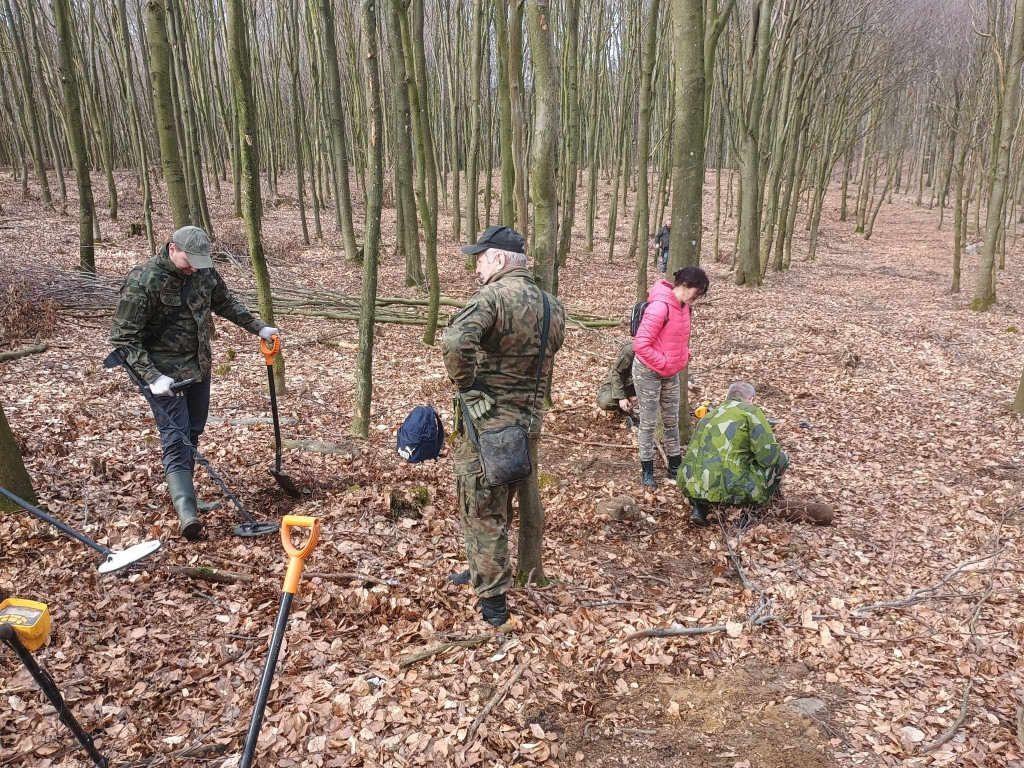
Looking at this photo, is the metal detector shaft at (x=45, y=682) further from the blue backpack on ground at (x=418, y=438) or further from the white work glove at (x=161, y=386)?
the white work glove at (x=161, y=386)

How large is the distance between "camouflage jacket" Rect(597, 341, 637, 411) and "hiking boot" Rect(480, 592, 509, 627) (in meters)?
3.88

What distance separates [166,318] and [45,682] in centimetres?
271

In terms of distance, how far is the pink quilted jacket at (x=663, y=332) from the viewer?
5316 mm

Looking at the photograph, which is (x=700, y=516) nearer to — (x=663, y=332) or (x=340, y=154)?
(x=663, y=332)

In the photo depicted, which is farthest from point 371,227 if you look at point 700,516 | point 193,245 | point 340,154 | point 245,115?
point 340,154

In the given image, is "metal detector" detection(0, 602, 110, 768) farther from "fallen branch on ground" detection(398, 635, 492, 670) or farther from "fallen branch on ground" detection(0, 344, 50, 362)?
"fallen branch on ground" detection(0, 344, 50, 362)

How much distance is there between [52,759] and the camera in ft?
8.57

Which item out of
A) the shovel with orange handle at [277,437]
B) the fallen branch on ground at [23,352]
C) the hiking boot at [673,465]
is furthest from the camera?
the fallen branch on ground at [23,352]

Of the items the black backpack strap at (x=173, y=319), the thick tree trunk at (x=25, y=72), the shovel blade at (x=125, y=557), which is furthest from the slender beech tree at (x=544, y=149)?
the thick tree trunk at (x=25, y=72)

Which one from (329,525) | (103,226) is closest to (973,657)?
(329,525)

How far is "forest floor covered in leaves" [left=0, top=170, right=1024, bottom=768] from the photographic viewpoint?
115 inches

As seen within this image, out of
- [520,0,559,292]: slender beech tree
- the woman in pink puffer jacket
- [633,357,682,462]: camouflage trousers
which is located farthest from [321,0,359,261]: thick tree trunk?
[633,357,682,462]: camouflage trousers

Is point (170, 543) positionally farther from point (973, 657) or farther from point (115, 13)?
point (115, 13)

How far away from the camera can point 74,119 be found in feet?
32.9
